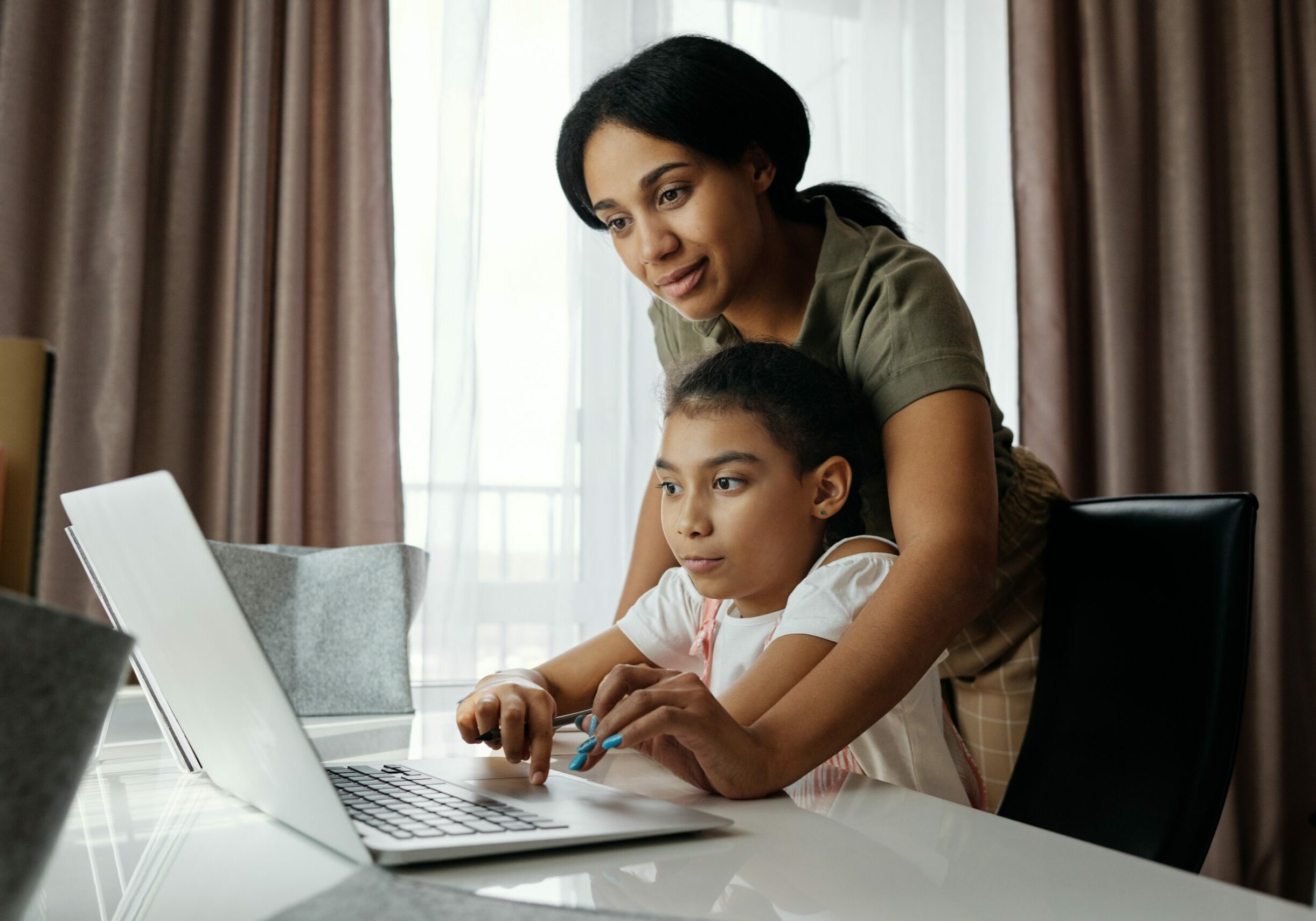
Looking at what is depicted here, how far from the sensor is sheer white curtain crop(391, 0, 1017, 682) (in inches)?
82.4

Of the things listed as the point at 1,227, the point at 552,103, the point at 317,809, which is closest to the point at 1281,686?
the point at 552,103

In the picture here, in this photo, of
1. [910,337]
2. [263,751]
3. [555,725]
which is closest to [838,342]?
[910,337]

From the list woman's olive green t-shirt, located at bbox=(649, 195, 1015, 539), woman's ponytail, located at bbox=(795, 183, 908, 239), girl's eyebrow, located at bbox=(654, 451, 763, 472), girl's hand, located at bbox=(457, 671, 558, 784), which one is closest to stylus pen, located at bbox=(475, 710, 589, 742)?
girl's hand, located at bbox=(457, 671, 558, 784)

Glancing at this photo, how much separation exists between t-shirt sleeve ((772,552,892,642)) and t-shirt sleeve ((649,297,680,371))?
530 mm

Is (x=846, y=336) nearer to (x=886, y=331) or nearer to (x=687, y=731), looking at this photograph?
(x=886, y=331)

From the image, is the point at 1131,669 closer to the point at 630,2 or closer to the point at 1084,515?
the point at 1084,515

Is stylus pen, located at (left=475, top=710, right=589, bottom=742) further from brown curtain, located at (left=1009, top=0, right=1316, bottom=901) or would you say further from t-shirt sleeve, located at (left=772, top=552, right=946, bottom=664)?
brown curtain, located at (left=1009, top=0, right=1316, bottom=901)

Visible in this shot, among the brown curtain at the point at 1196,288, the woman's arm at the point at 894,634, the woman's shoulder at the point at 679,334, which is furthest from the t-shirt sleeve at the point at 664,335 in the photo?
the brown curtain at the point at 1196,288

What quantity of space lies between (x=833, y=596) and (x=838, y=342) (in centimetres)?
33

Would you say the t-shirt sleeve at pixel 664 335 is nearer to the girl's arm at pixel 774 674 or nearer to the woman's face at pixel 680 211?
the woman's face at pixel 680 211

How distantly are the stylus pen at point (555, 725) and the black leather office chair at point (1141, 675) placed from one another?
496 millimetres

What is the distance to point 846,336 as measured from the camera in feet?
3.43

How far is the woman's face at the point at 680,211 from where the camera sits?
3.51 feet

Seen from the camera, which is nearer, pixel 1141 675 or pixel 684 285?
pixel 1141 675
